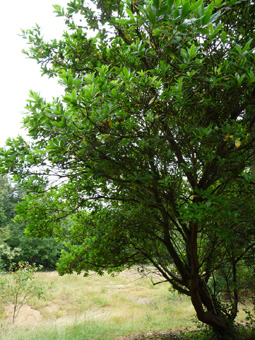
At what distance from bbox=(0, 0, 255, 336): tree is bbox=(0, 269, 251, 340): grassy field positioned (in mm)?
3654

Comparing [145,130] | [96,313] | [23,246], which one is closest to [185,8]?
[145,130]

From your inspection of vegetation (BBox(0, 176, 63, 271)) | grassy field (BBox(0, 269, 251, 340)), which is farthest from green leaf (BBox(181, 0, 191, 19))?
vegetation (BBox(0, 176, 63, 271))

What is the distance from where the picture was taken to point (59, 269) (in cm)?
523

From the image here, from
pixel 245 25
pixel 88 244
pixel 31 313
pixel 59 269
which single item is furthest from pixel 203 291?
pixel 31 313

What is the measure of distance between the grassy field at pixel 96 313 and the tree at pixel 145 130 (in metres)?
3.65

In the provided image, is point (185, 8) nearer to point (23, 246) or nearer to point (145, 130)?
point (145, 130)

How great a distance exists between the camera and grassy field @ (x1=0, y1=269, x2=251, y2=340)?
920 cm

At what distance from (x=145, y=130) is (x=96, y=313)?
1198 cm

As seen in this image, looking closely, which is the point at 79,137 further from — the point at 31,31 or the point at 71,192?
the point at 31,31

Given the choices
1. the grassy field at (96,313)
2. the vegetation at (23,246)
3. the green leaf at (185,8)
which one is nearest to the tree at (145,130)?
the green leaf at (185,8)

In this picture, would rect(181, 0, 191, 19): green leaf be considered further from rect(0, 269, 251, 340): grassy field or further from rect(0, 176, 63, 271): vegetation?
rect(0, 176, 63, 271): vegetation

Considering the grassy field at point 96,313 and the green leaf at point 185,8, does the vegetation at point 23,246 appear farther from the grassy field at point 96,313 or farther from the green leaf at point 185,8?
the green leaf at point 185,8

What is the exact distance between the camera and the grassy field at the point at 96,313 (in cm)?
920

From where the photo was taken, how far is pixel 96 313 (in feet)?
42.1
